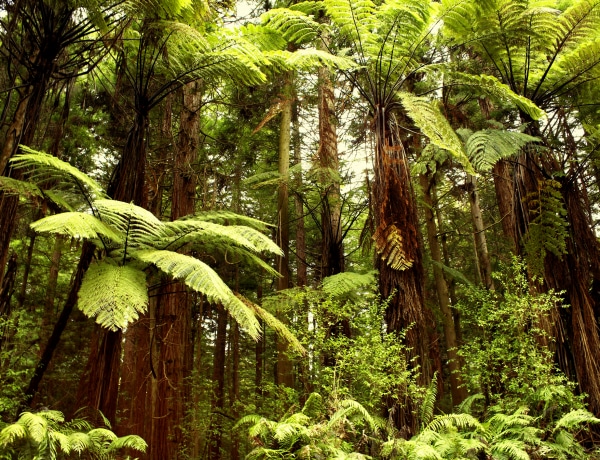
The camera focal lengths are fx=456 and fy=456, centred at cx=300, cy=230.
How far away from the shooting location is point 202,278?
2836mm

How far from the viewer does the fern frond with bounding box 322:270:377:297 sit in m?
5.15

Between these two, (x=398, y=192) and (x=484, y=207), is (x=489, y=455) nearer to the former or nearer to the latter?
(x=398, y=192)

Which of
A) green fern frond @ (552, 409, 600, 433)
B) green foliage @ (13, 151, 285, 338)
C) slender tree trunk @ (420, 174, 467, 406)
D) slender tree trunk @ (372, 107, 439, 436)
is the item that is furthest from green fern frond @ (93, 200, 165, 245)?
slender tree trunk @ (420, 174, 467, 406)

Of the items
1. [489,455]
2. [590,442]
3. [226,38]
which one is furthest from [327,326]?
[226,38]

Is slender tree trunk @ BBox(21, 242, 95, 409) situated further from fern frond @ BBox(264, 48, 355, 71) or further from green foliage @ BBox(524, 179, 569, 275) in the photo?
green foliage @ BBox(524, 179, 569, 275)

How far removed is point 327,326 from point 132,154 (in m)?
2.80

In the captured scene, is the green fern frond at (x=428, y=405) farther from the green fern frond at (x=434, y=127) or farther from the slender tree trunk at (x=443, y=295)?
the slender tree trunk at (x=443, y=295)

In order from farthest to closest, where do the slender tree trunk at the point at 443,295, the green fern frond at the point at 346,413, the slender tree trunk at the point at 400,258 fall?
1. the slender tree trunk at the point at 443,295
2. the slender tree trunk at the point at 400,258
3. the green fern frond at the point at 346,413

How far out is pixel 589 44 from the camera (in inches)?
178

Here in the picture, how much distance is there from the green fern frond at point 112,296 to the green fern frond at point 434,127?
2.65m

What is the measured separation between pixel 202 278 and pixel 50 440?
1237mm

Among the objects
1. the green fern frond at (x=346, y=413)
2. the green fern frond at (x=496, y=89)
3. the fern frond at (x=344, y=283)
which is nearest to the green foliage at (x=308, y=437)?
the green fern frond at (x=346, y=413)

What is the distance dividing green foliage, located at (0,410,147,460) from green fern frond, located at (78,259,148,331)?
0.66 meters

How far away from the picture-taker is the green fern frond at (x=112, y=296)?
8.64ft
